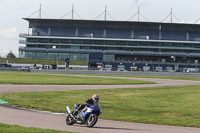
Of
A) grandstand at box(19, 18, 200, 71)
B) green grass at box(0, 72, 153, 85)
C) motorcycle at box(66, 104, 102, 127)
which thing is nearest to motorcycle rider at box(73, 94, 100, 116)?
motorcycle at box(66, 104, 102, 127)

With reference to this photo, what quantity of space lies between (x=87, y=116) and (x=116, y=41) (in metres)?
130

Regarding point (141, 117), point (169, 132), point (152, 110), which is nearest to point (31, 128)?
point (169, 132)

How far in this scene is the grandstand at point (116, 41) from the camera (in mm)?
143375

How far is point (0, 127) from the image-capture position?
13.5 metres

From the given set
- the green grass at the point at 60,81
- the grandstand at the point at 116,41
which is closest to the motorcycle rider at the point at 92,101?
the green grass at the point at 60,81

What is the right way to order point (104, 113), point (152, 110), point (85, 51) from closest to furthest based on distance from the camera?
point (104, 113) → point (152, 110) → point (85, 51)

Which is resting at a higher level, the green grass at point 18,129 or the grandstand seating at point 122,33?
the grandstand seating at point 122,33

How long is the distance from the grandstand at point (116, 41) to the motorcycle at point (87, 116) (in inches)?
4913

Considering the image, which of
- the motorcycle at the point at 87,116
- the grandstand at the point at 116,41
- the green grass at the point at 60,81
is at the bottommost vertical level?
the green grass at the point at 60,81

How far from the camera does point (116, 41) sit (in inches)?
5664

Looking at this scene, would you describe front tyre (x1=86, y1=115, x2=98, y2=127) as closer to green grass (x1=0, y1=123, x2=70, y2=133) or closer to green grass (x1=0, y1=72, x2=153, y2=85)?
green grass (x1=0, y1=123, x2=70, y2=133)

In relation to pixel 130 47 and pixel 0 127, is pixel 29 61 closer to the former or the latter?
pixel 130 47

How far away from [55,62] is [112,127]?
11349 centimetres

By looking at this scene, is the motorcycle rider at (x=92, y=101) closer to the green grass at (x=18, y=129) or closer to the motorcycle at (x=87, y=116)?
the motorcycle at (x=87, y=116)
